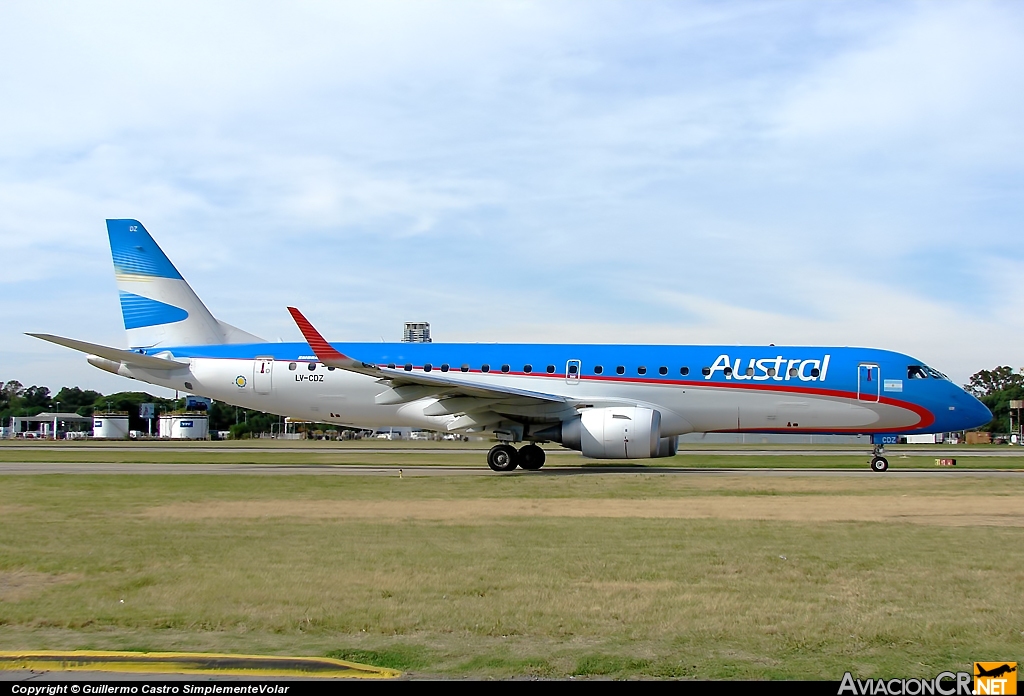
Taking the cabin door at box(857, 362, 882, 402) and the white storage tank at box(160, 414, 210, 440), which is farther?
the white storage tank at box(160, 414, 210, 440)

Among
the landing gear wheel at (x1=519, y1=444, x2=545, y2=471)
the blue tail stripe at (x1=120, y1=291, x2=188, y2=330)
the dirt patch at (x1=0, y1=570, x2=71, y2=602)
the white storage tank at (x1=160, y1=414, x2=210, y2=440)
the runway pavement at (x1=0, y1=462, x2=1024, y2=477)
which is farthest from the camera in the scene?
the white storage tank at (x1=160, y1=414, x2=210, y2=440)

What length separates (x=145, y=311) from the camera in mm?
29203

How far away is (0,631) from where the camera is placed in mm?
6742

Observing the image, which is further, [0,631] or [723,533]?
[723,533]

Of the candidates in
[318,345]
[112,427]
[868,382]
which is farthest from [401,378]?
[112,427]

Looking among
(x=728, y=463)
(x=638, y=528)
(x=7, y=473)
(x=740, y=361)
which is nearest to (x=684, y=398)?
(x=740, y=361)

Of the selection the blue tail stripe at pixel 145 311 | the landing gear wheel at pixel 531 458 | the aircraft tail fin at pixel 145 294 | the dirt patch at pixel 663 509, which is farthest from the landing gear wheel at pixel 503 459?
the blue tail stripe at pixel 145 311

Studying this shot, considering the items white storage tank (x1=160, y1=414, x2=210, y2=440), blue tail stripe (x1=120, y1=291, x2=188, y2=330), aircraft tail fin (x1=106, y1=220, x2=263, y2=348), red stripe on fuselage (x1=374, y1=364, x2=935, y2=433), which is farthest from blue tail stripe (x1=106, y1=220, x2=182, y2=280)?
Answer: white storage tank (x1=160, y1=414, x2=210, y2=440)

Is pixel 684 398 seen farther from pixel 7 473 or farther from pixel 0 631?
pixel 0 631

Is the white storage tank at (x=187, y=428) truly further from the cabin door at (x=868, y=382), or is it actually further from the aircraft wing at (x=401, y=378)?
the cabin door at (x=868, y=382)

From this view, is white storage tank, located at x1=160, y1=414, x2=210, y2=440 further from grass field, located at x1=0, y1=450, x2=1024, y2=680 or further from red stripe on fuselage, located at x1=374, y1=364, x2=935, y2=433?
grass field, located at x1=0, y1=450, x2=1024, y2=680

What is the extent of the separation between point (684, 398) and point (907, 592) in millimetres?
17998

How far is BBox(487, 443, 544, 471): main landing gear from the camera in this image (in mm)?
25234

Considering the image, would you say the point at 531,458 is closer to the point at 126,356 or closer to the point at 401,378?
the point at 401,378
